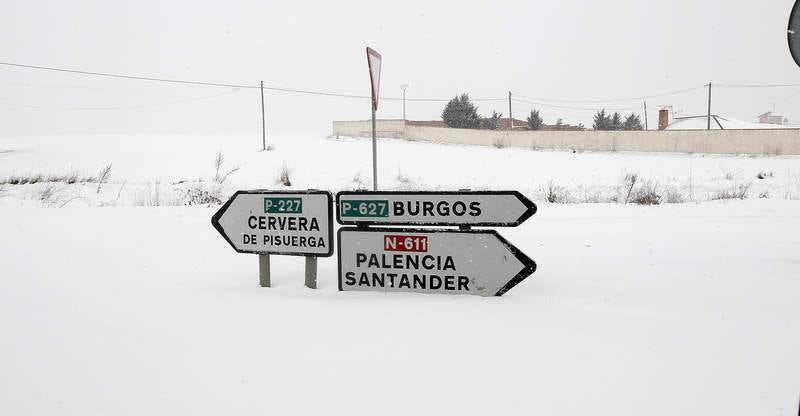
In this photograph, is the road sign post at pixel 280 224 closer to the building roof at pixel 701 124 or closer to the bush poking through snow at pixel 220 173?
the bush poking through snow at pixel 220 173

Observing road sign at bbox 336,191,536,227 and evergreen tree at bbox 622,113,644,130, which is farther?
evergreen tree at bbox 622,113,644,130

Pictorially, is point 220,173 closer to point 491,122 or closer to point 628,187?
point 628,187

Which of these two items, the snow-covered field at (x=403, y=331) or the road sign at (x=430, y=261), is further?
the road sign at (x=430, y=261)

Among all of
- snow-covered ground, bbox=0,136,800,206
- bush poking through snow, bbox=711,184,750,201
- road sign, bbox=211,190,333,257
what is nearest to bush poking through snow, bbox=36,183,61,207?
snow-covered ground, bbox=0,136,800,206

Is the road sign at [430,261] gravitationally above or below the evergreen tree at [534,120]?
below

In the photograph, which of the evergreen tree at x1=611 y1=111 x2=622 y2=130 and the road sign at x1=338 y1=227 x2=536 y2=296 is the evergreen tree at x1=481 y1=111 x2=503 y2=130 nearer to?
the evergreen tree at x1=611 y1=111 x2=622 y2=130

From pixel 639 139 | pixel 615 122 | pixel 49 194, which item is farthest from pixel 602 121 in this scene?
pixel 49 194

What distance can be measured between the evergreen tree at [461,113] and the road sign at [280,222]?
55.6m

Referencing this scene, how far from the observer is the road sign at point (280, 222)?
14.9 ft

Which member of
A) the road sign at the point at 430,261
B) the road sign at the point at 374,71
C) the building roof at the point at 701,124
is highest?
the building roof at the point at 701,124

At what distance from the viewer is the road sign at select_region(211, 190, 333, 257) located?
14.9ft

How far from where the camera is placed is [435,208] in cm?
434

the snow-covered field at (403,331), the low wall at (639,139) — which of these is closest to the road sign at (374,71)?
the snow-covered field at (403,331)

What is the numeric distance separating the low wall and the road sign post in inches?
1340
